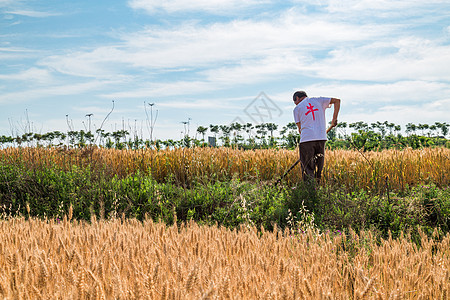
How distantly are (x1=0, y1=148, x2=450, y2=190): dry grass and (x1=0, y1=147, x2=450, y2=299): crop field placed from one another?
0.14 feet

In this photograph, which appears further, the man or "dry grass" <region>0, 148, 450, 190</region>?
"dry grass" <region>0, 148, 450, 190</region>

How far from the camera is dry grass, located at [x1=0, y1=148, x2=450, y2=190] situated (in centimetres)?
838

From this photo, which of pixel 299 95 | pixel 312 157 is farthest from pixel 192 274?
pixel 299 95

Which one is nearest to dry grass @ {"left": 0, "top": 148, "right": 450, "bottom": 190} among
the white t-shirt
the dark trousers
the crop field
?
the crop field

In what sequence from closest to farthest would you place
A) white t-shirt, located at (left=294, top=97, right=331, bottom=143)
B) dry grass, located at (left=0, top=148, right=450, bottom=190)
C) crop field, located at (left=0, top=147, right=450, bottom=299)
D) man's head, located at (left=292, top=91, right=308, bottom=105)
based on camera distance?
crop field, located at (left=0, top=147, right=450, bottom=299)
white t-shirt, located at (left=294, top=97, right=331, bottom=143)
man's head, located at (left=292, top=91, right=308, bottom=105)
dry grass, located at (left=0, top=148, right=450, bottom=190)

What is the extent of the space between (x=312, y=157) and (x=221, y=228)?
13.1ft

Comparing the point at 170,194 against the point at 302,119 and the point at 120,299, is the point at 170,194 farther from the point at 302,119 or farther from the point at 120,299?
the point at 120,299

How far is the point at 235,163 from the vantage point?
895cm

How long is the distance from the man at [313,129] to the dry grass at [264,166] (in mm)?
551

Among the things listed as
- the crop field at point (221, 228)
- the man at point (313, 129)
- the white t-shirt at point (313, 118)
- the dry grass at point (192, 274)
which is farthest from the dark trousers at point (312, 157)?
the dry grass at point (192, 274)

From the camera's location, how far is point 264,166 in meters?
8.88

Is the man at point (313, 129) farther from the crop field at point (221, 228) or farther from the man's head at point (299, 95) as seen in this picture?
the crop field at point (221, 228)

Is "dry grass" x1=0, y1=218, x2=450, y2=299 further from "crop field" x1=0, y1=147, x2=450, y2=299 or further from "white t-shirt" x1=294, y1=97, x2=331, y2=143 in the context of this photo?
"white t-shirt" x1=294, y1=97, x2=331, y2=143

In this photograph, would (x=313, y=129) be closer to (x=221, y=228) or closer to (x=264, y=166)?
(x=264, y=166)
